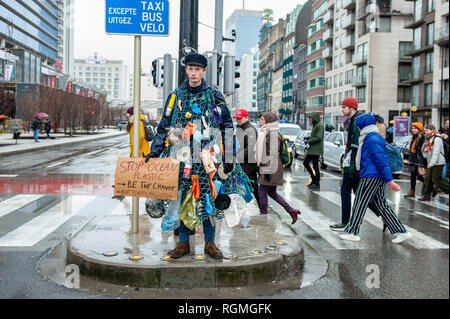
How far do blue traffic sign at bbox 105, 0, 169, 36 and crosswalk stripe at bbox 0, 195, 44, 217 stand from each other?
4318 millimetres

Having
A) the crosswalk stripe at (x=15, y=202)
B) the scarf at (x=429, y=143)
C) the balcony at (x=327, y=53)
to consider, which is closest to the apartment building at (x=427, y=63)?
the balcony at (x=327, y=53)

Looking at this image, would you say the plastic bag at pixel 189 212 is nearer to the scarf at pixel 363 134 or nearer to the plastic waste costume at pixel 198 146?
the plastic waste costume at pixel 198 146

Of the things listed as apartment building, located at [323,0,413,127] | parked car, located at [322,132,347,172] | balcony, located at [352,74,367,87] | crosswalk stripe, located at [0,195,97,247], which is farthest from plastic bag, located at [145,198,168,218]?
balcony, located at [352,74,367,87]

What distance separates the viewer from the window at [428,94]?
1796 inches

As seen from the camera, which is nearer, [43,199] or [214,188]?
[214,188]

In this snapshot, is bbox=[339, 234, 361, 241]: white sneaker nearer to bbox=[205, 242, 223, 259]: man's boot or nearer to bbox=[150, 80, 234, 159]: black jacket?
bbox=[205, 242, 223, 259]: man's boot

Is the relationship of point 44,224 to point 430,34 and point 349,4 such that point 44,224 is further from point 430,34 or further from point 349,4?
point 349,4

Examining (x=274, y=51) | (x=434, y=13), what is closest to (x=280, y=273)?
(x=434, y=13)

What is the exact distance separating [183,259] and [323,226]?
3.46 meters

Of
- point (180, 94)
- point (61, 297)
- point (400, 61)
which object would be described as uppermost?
point (400, 61)

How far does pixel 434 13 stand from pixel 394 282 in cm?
4464

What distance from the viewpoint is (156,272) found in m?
4.59

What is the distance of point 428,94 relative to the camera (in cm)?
4650

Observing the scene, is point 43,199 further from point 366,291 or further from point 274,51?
point 274,51
